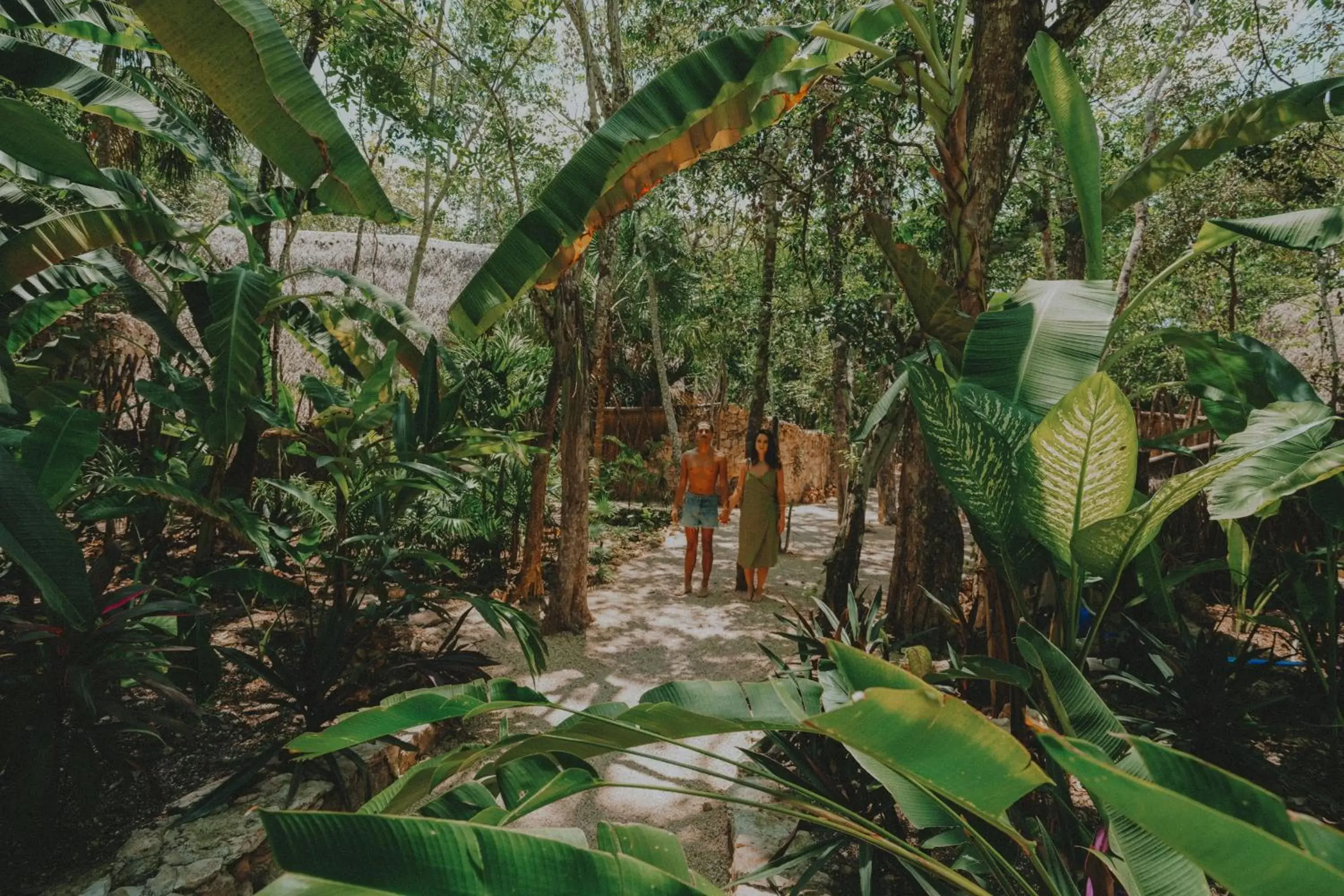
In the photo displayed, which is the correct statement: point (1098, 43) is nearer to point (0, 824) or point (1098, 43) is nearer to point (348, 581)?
point (348, 581)

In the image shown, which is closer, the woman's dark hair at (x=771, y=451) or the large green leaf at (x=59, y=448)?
the large green leaf at (x=59, y=448)

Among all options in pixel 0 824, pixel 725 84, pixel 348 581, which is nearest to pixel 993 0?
pixel 725 84

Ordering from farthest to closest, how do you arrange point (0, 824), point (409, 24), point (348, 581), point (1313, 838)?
1. point (409, 24)
2. point (348, 581)
3. point (0, 824)
4. point (1313, 838)

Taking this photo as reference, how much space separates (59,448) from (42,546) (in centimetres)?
93

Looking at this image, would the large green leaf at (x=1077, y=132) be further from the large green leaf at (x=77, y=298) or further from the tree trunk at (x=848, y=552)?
the large green leaf at (x=77, y=298)

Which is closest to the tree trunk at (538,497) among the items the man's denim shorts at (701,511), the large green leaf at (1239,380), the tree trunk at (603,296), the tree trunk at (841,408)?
the tree trunk at (603,296)

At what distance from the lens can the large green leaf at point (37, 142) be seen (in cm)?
263

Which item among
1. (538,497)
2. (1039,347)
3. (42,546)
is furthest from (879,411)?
(538,497)

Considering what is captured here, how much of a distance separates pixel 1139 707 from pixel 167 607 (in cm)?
441

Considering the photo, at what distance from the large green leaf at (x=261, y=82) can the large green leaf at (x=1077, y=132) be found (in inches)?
81.4

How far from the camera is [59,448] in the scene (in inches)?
97.4

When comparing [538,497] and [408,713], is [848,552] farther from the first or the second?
[408,713]

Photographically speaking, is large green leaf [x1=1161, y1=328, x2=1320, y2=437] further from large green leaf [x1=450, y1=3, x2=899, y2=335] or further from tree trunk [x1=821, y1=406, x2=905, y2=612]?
tree trunk [x1=821, y1=406, x2=905, y2=612]

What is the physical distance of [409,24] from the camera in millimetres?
7367
